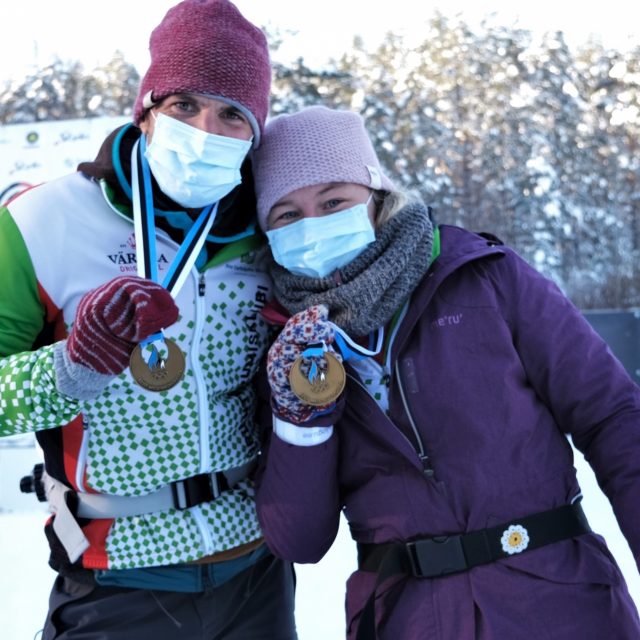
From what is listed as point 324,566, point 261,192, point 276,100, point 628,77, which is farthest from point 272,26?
point 261,192

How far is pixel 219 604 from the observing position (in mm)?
2295

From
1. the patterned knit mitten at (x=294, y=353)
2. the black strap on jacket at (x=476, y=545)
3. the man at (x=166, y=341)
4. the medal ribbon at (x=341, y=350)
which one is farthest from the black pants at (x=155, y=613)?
the medal ribbon at (x=341, y=350)

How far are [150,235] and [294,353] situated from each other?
0.45m

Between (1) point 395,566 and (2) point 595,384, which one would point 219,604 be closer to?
(1) point 395,566

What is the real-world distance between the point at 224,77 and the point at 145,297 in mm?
748

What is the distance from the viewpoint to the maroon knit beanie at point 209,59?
7.35 feet

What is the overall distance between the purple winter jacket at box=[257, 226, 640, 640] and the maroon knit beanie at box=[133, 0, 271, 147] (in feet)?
2.13

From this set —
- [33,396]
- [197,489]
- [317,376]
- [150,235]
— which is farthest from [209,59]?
[197,489]

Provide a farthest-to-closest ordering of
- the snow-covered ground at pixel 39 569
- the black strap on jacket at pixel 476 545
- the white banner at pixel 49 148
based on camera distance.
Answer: the white banner at pixel 49 148
the snow-covered ground at pixel 39 569
the black strap on jacket at pixel 476 545

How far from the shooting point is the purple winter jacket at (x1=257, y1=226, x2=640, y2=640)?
1984mm

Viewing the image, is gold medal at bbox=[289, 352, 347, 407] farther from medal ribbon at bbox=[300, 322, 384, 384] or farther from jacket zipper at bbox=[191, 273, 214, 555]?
jacket zipper at bbox=[191, 273, 214, 555]

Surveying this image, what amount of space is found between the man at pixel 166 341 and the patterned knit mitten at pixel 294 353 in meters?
0.23

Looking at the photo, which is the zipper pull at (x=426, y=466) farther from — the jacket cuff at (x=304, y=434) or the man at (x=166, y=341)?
the man at (x=166, y=341)

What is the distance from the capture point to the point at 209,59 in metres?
2.24
